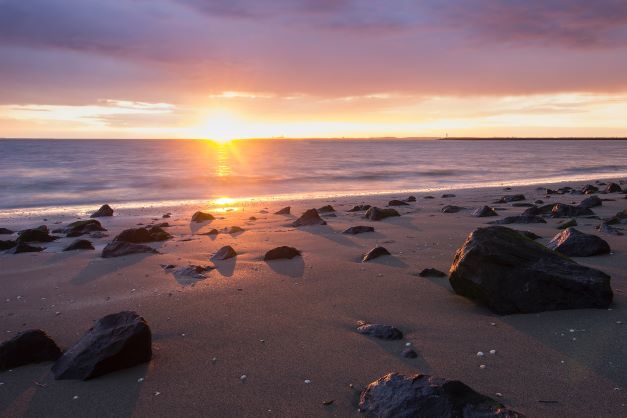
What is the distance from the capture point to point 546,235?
7.45m

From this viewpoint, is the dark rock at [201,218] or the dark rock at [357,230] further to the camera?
the dark rock at [201,218]

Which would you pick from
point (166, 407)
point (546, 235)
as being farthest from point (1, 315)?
point (546, 235)

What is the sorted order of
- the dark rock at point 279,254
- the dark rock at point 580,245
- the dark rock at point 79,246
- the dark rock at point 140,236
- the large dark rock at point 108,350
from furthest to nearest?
1. the dark rock at point 140,236
2. the dark rock at point 79,246
3. the dark rock at point 279,254
4. the dark rock at point 580,245
5. the large dark rock at point 108,350

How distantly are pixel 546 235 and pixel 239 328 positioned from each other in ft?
17.5

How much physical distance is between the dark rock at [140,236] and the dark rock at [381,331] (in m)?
4.85

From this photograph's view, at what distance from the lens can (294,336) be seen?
151 inches

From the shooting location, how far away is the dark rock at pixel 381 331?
12.2 ft

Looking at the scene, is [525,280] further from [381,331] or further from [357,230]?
[357,230]

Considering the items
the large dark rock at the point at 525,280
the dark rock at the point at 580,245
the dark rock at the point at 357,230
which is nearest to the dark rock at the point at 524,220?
the dark rock at the point at 357,230

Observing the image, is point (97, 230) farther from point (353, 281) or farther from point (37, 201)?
point (37, 201)

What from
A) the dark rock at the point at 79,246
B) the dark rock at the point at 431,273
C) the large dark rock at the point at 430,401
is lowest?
the dark rock at the point at 79,246

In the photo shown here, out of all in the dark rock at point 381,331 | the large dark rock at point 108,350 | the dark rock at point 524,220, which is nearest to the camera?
the large dark rock at point 108,350

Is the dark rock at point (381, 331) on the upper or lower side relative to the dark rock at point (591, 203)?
upper

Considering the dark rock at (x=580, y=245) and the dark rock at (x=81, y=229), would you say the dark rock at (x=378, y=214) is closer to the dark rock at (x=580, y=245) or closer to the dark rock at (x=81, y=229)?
the dark rock at (x=580, y=245)
